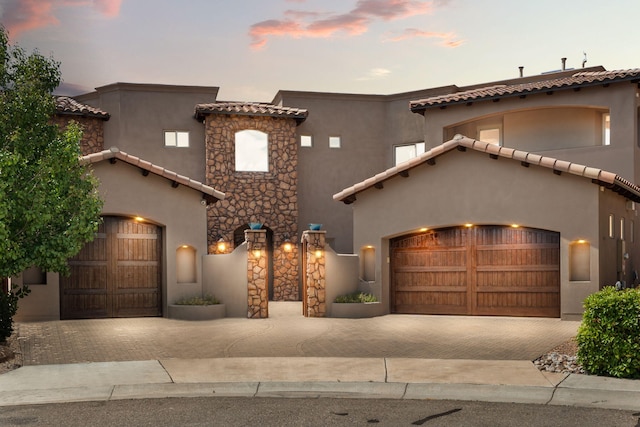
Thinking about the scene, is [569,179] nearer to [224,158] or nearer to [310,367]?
[310,367]

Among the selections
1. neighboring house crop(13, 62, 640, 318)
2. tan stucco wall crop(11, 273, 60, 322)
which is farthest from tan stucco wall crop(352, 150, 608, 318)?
tan stucco wall crop(11, 273, 60, 322)

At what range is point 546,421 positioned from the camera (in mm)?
8039

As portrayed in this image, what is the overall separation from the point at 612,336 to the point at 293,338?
6977 millimetres

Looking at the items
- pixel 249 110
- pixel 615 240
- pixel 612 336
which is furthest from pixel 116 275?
pixel 615 240

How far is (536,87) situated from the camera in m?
23.6

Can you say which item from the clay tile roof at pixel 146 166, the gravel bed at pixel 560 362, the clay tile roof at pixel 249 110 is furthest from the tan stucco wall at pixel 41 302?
the gravel bed at pixel 560 362

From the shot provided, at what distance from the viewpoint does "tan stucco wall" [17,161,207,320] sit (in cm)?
1877

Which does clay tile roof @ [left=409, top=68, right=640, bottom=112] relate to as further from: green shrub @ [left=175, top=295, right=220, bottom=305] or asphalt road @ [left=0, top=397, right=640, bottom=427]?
asphalt road @ [left=0, top=397, right=640, bottom=427]

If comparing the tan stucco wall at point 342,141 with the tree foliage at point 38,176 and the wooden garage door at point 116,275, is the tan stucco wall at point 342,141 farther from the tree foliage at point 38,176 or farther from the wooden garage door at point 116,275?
the tree foliage at point 38,176

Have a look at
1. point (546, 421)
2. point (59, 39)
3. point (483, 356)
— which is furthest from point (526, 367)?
point (59, 39)

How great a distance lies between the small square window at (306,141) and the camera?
1115 inches

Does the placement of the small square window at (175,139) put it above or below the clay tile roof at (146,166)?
above

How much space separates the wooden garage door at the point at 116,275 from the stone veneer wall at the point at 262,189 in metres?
6.20

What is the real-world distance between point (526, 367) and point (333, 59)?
22421 millimetres
